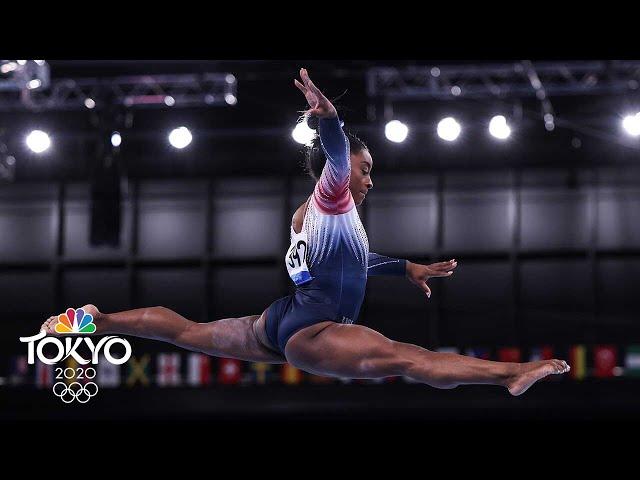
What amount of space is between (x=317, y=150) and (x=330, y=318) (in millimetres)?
837

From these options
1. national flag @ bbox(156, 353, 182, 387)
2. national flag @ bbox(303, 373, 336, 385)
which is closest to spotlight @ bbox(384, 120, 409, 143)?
national flag @ bbox(303, 373, 336, 385)

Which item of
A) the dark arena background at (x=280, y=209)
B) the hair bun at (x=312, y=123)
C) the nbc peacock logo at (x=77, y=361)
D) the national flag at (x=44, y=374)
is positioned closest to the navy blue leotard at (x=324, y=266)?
the hair bun at (x=312, y=123)

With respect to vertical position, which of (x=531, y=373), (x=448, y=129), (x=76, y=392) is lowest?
(x=76, y=392)

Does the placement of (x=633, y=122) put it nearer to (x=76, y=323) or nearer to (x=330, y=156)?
(x=330, y=156)

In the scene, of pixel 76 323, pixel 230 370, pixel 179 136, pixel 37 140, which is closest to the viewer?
pixel 76 323

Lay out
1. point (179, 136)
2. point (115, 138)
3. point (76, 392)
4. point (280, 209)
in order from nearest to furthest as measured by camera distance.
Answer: point (179, 136), point (76, 392), point (115, 138), point (280, 209)

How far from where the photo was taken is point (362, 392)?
7.26 meters

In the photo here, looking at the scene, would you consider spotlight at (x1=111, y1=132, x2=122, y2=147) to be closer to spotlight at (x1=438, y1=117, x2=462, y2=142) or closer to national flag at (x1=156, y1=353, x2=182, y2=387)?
national flag at (x1=156, y1=353, x2=182, y2=387)

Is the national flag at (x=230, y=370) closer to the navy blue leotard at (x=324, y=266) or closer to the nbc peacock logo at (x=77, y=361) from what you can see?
the nbc peacock logo at (x=77, y=361)

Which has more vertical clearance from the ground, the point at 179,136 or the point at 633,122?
the point at 633,122

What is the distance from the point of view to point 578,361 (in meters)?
8.12

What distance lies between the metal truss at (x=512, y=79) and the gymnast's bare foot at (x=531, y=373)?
4362mm

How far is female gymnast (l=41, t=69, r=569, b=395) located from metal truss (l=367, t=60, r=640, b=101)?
365 centimetres

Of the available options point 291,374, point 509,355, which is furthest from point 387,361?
point 509,355
